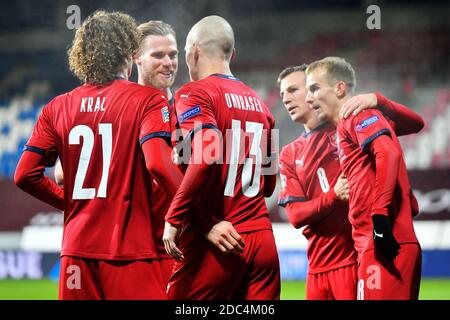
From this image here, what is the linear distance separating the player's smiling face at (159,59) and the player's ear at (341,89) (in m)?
1.20

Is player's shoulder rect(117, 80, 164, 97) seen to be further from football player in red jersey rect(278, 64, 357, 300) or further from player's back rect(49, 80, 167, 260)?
football player in red jersey rect(278, 64, 357, 300)

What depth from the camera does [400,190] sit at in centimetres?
438

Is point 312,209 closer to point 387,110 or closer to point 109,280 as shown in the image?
point 387,110

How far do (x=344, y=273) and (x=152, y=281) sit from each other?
172 centimetres

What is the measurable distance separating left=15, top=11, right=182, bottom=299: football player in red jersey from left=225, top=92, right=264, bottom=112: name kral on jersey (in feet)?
1.14

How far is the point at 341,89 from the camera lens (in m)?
5.21

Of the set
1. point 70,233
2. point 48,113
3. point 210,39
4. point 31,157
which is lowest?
point 70,233

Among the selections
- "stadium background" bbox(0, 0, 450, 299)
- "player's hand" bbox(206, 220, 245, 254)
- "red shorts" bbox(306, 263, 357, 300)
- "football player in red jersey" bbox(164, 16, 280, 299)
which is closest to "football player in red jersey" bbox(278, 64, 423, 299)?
"red shorts" bbox(306, 263, 357, 300)

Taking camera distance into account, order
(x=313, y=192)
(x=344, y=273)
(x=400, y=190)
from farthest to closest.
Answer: (x=313, y=192)
(x=344, y=273)
(x=400, y=190)

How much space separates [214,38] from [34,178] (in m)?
1.28

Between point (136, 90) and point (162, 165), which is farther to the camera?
point (136, 90)

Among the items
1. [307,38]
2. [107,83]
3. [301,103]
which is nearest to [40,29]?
[307,38]

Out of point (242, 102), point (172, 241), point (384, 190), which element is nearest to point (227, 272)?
point (172, 241)
